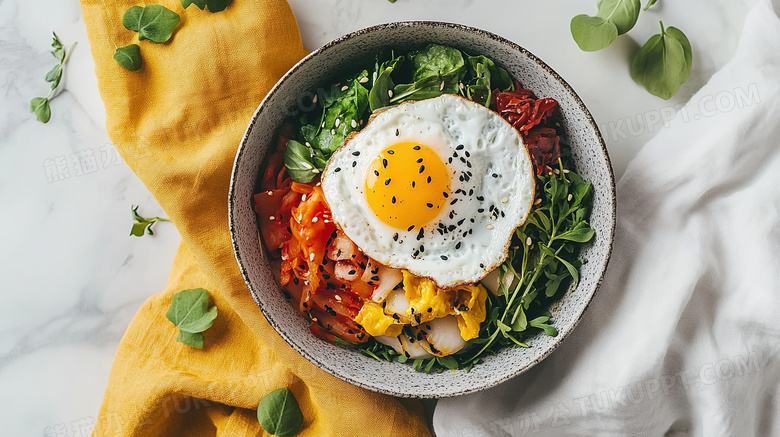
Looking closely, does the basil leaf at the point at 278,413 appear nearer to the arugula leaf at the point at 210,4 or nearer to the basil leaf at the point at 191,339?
the basil leaf at the point at 191,339

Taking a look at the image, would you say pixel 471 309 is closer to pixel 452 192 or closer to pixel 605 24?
pixel 452 192

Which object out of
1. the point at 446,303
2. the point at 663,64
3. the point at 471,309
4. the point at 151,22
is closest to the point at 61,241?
the point at 151,22

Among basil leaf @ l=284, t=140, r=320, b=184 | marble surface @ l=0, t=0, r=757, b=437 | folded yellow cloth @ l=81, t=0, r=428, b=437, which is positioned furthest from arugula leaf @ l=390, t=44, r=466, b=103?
marble surface @ l=0, t=0, r=757, b=437

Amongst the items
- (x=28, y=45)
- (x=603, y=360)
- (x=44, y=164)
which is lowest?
(x=603, y=360)

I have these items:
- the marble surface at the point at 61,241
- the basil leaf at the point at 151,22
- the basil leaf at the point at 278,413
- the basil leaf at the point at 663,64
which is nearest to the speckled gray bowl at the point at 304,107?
the basil leaf at the point at 278,413

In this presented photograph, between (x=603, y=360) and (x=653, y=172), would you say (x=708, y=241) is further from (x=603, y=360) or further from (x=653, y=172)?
(x=603, y=360)

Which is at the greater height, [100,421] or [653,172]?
[653,172]

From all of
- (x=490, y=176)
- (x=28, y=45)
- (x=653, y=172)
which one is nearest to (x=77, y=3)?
(x=28, y=45)

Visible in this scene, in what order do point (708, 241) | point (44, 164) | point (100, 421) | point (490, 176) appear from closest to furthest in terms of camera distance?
point (490, 176), point (708, 241), point (100, 421), point (44, 164)
